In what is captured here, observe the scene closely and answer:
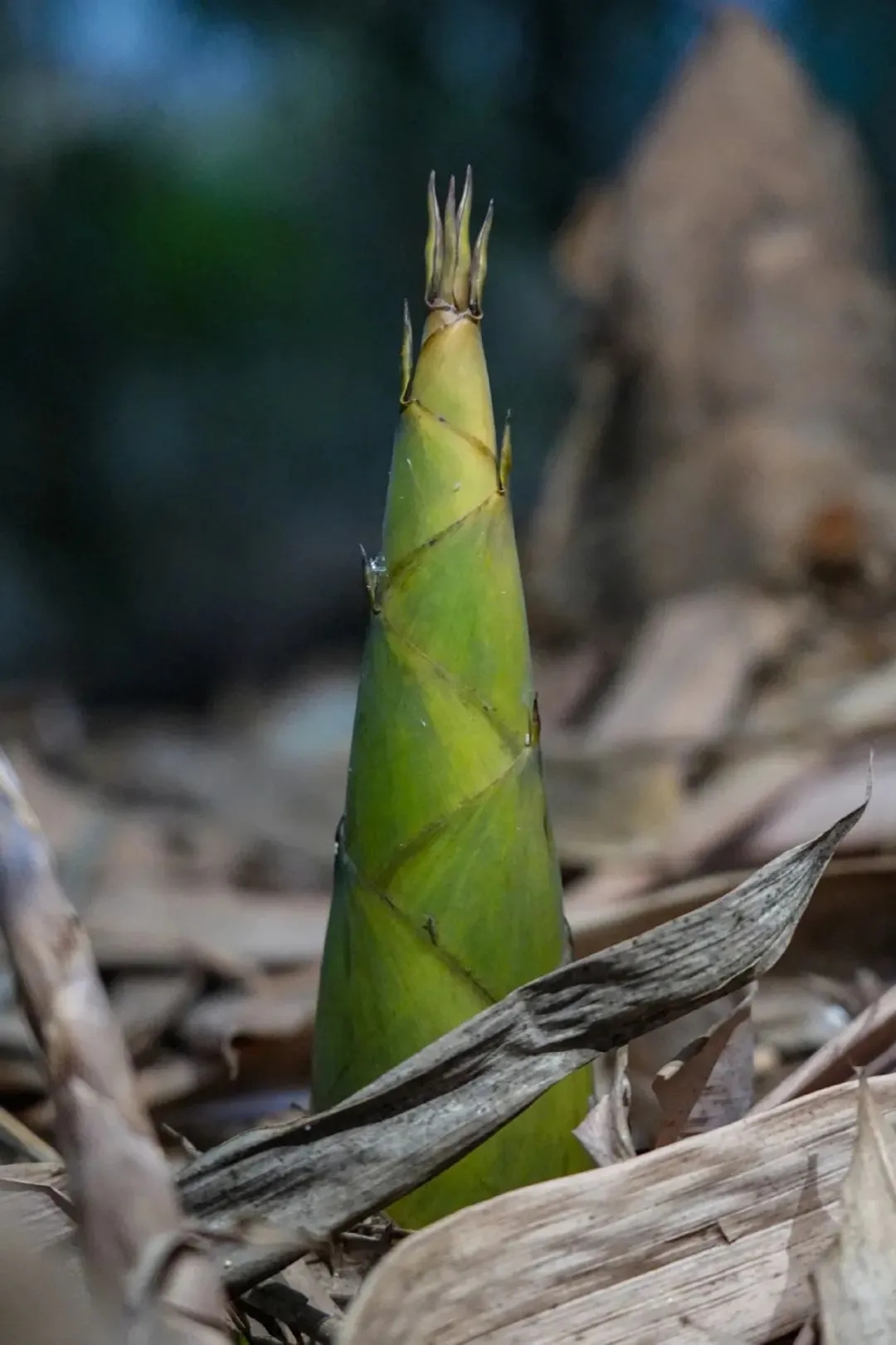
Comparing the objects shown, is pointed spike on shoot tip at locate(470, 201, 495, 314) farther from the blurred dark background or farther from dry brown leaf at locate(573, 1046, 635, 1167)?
the blurred dark background

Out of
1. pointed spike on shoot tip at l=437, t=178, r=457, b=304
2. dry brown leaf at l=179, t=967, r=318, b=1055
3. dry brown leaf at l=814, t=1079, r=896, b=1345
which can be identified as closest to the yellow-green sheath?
pointed spike on shoot tip at l=437, t=178, r=457, b=304

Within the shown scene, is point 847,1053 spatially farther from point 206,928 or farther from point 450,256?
point 206,928

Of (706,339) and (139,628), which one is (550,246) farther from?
(139,628)

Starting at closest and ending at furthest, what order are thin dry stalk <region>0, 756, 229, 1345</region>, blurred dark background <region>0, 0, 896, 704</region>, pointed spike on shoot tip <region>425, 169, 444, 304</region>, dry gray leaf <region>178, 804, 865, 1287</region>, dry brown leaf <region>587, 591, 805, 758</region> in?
thin dry stalk <region>0, 756, 229, 1345</region> → dry gray leaf <region>178, 804, 865, 1287</region> → pointed spike on shoot tip <region>425, 169, 444, 304</region> → dry brown leaf <region>587, 591, 805, 758</region> → blurred dark background <region>0, 0, 896, 704</region>

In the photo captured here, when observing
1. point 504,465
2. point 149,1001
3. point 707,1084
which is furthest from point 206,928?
point 504,465

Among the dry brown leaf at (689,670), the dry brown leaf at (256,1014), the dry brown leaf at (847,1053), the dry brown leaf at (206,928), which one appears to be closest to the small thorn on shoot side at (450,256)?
the dry brown leaf at (847,1053)

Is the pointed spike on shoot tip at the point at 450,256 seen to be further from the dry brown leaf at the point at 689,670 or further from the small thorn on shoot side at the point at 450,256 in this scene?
the dry brown leaf at the point at 689,670
